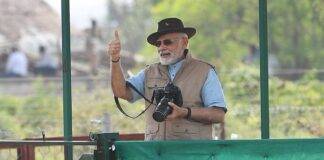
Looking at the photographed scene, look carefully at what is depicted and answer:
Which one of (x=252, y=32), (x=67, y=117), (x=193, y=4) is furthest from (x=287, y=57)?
(x=67, y=117)

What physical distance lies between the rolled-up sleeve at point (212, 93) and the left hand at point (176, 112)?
0.26 meters

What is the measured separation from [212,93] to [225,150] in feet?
2.12

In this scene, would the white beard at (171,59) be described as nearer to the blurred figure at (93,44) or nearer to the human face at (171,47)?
the human face at (171,47)

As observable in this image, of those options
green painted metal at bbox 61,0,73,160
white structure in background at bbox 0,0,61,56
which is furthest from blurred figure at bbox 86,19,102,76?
green painted metal at bbox 61,0,73,160

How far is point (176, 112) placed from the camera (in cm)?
499

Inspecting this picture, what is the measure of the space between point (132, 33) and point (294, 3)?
925cm

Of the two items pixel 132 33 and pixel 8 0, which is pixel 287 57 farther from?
pixel 8 0

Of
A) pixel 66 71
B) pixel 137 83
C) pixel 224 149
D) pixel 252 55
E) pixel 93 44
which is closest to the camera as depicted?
pixel 224 149

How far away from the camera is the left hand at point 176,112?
16.3ft

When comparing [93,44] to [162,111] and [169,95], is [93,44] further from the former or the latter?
[162,111]

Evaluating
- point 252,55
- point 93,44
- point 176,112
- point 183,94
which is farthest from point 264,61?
point 93,44

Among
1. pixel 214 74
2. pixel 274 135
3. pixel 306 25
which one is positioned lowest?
pixel 274 135

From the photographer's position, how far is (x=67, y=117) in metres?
5.80

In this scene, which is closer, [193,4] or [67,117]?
[67,117]
